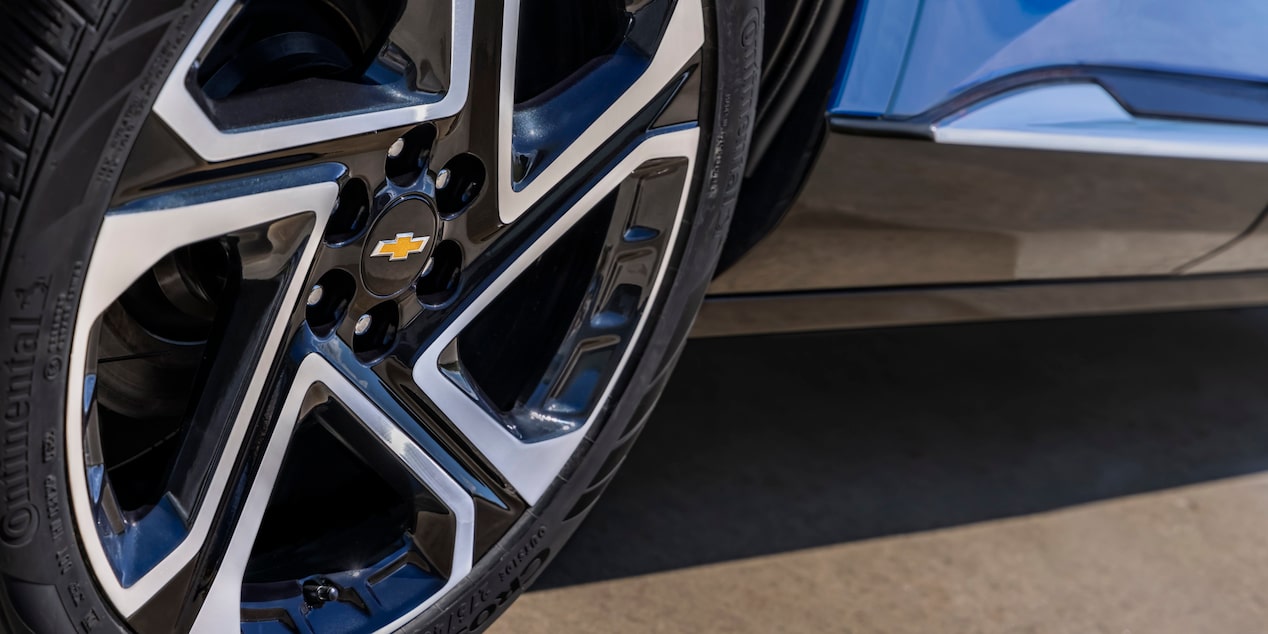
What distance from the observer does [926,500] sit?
184cm

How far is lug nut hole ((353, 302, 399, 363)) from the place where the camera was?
98 centimetres

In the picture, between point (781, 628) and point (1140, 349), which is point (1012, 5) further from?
point (1140, 349)

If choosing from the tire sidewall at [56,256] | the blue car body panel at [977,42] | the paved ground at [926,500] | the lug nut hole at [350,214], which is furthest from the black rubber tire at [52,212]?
the blue car body panel at [977,42]

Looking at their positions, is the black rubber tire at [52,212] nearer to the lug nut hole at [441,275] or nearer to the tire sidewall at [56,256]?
the tire sidewall at [56,256]

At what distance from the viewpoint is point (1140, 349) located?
109 inches

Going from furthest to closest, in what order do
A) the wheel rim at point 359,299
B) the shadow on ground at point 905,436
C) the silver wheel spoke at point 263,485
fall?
the shadow on ground at point 905,436 < the silver wheel spoke at point 263,485 < the wheel rim at point 359,299

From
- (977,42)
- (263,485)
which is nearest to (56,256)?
(263,485)

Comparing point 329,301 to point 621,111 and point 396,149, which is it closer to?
point 396,149

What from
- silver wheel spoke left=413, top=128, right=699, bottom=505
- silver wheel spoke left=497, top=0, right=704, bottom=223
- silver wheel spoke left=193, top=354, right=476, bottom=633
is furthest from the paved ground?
silver wheel spoke left=497, top=0, right=704, bottom=223

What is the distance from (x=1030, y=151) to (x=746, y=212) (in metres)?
0.35

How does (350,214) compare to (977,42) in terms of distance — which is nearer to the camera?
(350,214)

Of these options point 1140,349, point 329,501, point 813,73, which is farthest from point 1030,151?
point 1140,349

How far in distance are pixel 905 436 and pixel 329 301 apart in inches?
53.4

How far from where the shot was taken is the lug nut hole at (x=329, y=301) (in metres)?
0.92
